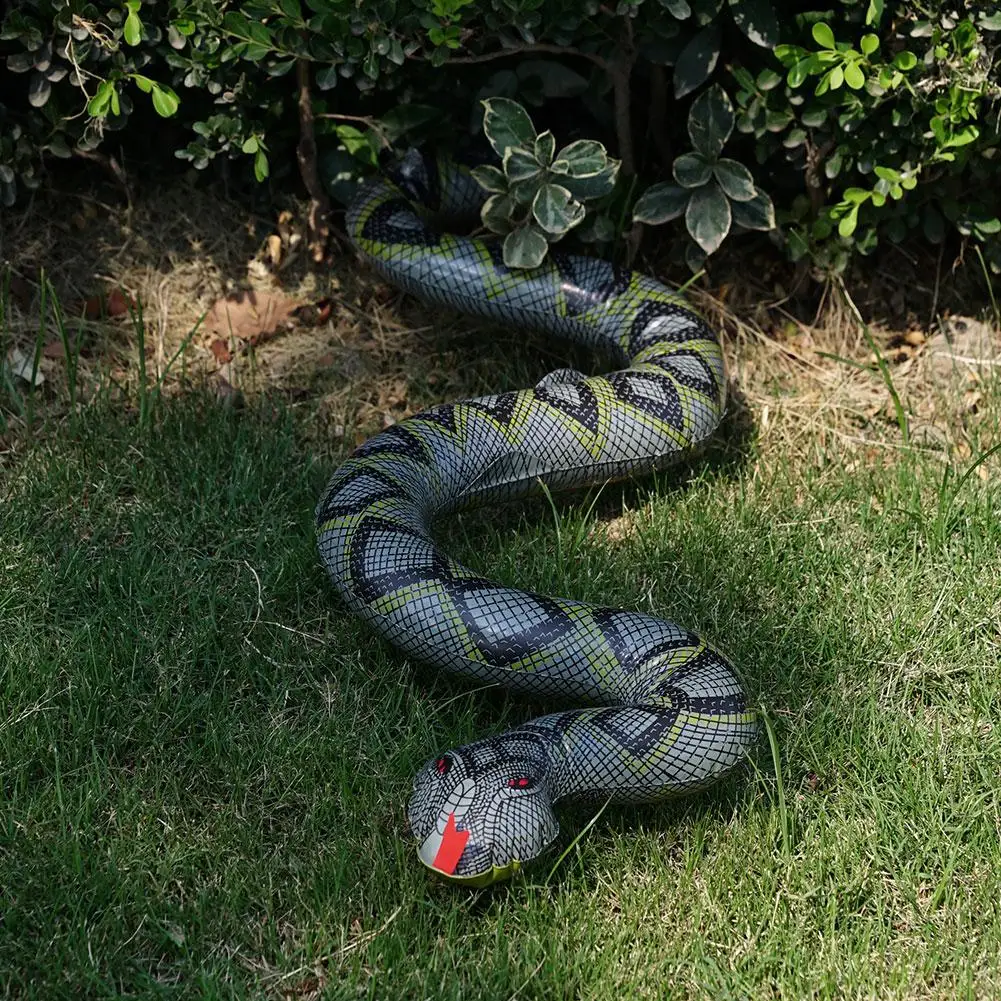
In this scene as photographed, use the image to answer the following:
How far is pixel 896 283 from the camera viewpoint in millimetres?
5363

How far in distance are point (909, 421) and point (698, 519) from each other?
1099mm

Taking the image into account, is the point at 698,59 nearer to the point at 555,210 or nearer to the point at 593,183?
the point at 593,183

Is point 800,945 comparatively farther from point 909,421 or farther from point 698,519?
point 909,421

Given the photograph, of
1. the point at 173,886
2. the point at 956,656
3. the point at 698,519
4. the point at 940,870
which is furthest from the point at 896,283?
the point at 173,886

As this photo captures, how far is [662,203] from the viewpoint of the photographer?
191 inches

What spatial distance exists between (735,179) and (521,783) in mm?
2431

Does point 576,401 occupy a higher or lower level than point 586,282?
lower

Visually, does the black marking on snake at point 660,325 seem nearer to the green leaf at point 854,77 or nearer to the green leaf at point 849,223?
the green leaf at point 849,223

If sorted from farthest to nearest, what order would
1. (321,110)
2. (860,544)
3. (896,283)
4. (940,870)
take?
(896,283) < (321,110) < (860,544) < (940,870)

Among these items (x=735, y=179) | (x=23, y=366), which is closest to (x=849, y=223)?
(x=735, y=179)

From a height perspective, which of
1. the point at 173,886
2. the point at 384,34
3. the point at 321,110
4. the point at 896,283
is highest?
the point at 384,34

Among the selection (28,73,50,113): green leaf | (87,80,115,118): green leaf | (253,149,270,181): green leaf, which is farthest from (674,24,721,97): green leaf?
(28,73,50,113): green leaf

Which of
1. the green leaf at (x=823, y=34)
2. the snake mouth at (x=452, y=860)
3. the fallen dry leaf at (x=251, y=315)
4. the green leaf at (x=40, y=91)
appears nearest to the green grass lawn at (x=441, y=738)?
the snake mouth at (x=452, y=860)

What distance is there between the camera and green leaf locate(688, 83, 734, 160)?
4734 millimetres
